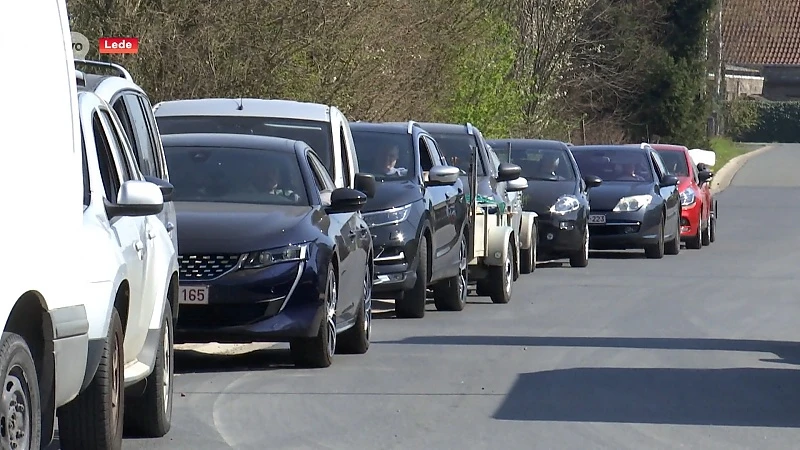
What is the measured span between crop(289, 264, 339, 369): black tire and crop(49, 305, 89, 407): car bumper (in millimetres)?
4675

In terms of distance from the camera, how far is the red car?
2827cm

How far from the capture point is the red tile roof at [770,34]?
11000 centimetres

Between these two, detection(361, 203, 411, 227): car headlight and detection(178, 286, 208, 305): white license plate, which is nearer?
detection(178, 286, 208, 305): white license plate

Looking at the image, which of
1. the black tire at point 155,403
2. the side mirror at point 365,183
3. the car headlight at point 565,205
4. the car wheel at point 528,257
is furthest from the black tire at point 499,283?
the black tire at point 155,403

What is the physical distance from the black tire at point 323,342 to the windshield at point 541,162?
11.9m

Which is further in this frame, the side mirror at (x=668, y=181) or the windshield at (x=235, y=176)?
the side mirror at (x=668, y=181)

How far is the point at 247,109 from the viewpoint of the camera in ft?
48.5

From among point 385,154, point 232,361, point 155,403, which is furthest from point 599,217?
point 155,403

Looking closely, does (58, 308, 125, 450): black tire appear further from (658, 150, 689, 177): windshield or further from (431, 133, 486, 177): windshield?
(658, 150, 689, 177): windshield

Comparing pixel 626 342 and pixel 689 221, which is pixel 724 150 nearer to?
pixel 689 221

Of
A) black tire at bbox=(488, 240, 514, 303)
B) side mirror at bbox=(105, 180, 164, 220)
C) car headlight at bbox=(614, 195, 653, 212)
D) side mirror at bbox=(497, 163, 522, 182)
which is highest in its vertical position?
side mirror at bbox=(105, 180, 164, 220)

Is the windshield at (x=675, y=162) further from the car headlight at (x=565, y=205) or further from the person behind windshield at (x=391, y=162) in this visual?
the person behind windshield at (x=391, y=162)

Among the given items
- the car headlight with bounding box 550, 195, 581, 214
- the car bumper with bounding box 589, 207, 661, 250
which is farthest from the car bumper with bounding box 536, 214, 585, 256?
the car bumper with bounding box 589, 207, 661, 250

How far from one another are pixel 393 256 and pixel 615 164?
12.2 m
